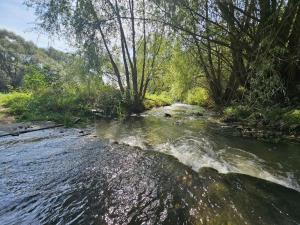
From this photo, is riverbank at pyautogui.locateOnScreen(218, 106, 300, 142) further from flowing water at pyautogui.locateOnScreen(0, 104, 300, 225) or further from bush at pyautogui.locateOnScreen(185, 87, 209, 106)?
bush at pyautogui.locateOnScreen(185, 87, 209, 106)

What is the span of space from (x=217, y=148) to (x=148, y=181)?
146 inches

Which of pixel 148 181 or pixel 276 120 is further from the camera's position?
pixel 276 120

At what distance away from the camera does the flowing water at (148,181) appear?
4664mm

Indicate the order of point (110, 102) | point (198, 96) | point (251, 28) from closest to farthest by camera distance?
point (251, 28) → point (110, 102) → point (198, 96)

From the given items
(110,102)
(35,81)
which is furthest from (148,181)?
(35,81)

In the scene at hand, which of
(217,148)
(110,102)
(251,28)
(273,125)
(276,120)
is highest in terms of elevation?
(251,28)

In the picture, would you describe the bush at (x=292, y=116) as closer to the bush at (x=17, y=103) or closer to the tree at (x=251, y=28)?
Result: the tree at (x=251, y=28)

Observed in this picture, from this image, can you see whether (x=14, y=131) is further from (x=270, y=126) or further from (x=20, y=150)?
(x=270, y=126)

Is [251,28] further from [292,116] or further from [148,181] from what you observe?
[148,181]

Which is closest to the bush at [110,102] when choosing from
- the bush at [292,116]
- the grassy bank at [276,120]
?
the grassy bank at [276,120]

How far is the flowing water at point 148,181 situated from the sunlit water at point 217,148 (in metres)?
0.03

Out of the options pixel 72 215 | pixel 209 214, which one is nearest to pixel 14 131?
pixel 72 215

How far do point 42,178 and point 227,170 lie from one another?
4.34 m

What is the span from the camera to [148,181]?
611 cm
